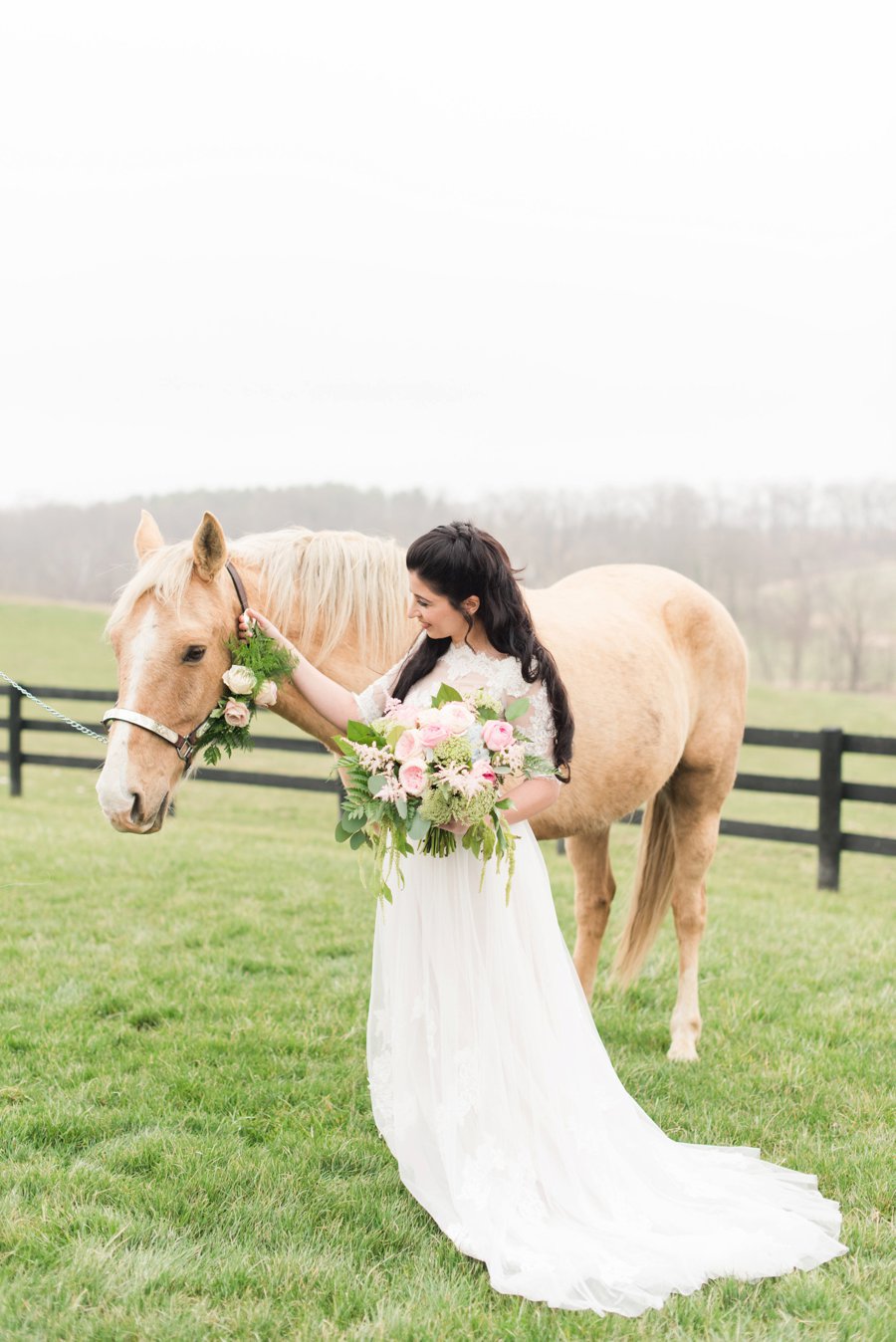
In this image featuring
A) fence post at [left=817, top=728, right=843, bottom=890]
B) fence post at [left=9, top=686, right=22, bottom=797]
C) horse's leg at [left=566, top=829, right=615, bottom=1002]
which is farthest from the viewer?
fence post at [left=9, top=686, right=22, bottom=797]

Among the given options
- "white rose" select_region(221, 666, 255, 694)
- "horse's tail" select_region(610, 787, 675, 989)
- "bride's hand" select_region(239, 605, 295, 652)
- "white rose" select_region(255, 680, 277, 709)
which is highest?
"bride's hand" select_region(239, 605, 295, 652)

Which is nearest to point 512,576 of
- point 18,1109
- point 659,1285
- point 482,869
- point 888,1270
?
point 482,869

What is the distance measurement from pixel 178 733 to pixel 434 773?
3.00ft

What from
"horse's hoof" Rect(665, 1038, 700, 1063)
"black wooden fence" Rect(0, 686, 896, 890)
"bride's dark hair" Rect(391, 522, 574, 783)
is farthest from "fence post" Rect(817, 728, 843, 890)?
"bride's dark hair" Rect(391, 522, 574, 783)

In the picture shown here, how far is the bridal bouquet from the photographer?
2.69m

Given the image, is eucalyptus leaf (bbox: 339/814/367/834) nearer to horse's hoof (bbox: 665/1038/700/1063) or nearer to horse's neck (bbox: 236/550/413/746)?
horse's neck (bbox: 236/550/413/746)

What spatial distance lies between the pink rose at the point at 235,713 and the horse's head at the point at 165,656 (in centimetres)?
5

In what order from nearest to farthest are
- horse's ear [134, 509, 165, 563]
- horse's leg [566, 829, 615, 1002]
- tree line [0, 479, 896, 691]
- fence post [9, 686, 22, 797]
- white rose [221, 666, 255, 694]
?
white rose [221, 666, 255, 694]
horse's ear [134, 509, 165, 563]
horse's leg [566, 829, 615, 1002]
fence post [9, 686, 22, 797]
tree line [0, 479, 896, 691]

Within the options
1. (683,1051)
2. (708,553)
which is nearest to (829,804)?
(683,1051)

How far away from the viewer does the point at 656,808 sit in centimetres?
518

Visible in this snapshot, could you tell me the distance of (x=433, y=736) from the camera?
8.82ft

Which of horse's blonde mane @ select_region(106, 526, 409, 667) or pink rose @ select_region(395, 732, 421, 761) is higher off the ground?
horse's blonde mane @ select_region(106, 526, 409, 667)

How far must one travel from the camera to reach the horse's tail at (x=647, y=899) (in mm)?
5090

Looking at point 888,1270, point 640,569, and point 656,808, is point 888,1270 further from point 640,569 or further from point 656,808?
point 640,569
